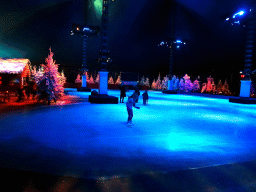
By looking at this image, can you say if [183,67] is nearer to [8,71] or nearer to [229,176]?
[8,71]

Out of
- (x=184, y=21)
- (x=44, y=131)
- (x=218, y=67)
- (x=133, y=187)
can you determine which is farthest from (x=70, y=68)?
(x=133, y=187)

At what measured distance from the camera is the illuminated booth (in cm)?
2098

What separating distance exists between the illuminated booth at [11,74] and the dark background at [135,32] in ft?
24.2

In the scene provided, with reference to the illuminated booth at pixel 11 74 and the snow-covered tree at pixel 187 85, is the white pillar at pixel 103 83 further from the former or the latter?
the snow-covered tree at pixel 187 85

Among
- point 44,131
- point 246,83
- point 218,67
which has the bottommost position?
point 44,131

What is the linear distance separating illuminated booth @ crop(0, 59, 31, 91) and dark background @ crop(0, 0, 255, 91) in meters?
7.39

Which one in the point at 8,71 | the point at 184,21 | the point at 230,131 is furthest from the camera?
the point at 184,21

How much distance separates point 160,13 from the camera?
35312mm

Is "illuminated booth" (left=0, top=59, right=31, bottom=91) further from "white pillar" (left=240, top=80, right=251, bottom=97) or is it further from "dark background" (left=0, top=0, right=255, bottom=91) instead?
"white pillar" (left=240, top=80, right=251, bottom=97)

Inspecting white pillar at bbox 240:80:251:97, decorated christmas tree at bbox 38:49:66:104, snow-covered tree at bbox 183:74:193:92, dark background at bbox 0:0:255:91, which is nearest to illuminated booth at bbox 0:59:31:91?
dark background at bbox 0:0:255:91

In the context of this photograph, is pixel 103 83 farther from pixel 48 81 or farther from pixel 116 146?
pixel 116 146

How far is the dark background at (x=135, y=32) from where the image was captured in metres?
28.3

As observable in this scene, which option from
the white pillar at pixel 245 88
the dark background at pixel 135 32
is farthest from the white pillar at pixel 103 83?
the dark background at pixel 135 32

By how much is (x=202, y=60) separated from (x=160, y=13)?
1370 cm
